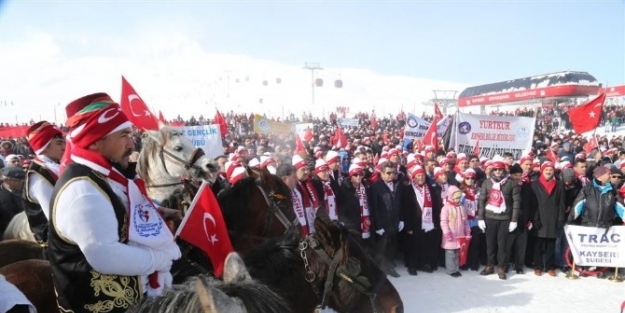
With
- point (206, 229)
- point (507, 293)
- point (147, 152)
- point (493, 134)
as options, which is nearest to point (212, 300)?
point (206, 229)

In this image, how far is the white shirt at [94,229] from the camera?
77.3 inches

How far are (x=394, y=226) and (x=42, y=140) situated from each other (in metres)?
6.12

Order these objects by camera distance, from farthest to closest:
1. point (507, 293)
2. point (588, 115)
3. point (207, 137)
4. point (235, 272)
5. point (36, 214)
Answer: point (588, 115) → point (207, 137) → point (507, 293) → point (36, 214) → point (235, 272)

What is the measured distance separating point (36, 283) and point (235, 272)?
74.0 inches

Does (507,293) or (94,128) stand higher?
(94,128)

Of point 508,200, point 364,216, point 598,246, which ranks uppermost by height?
point 508,200

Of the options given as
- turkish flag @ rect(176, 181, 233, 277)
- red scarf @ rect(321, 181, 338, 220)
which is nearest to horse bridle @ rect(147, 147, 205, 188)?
turkish flag @ rect(176, 181, 233, 277)

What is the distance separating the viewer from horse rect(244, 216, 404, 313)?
279cm

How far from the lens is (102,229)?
1.98m

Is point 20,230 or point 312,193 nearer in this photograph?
point 20,230

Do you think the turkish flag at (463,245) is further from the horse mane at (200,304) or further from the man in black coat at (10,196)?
the man in black coat at (10,196)

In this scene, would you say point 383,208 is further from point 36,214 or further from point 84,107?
point 84,107

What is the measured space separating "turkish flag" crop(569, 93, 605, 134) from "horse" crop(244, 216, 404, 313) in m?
12.8

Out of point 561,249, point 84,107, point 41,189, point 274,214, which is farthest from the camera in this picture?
point 561,249
